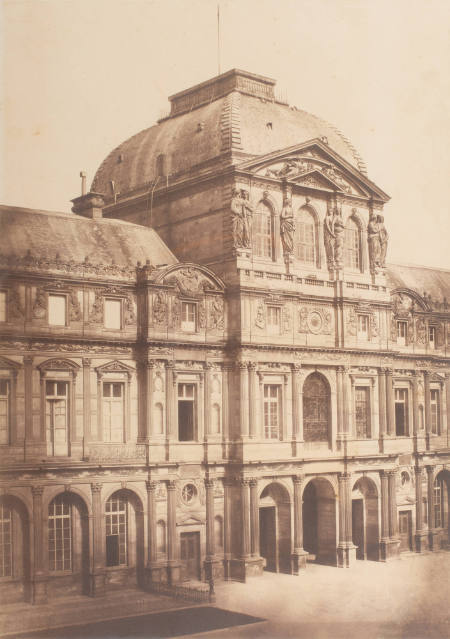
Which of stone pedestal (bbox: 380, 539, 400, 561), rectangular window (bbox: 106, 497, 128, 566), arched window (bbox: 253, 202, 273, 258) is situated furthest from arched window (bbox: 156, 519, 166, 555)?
arched window (bbox: 253, 202, 273, 258)

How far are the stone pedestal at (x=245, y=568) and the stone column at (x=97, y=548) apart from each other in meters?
6.01

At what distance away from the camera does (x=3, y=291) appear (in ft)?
121

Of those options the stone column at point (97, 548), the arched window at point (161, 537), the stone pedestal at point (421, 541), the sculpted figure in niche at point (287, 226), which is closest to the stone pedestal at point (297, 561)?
the arched window at point (161, 537)

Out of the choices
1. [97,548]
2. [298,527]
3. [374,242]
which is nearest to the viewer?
[97,548]

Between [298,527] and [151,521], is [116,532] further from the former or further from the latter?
[298,527]

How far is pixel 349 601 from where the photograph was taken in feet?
123

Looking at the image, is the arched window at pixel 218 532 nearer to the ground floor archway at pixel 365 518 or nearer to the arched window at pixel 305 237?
the ground floor archway at pixel 365 518

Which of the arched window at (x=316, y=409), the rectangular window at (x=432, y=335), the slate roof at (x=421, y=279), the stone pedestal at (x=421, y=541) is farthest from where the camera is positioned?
the slate roof at (x=421, y=279)

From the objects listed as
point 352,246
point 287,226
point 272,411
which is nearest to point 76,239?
point 287,226

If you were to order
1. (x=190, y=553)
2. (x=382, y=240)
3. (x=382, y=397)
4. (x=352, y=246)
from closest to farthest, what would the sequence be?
(x=190, y=553), (x=352, y=246), (x=382, y=397), (x=382, y=240)

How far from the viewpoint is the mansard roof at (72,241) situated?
38781mm

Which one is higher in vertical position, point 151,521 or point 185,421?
point 185,421

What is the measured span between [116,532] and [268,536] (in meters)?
7.71

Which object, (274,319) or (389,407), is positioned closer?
(274,319)
